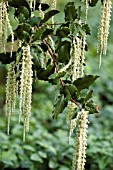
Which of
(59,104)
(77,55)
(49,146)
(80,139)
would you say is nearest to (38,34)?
(77,55)

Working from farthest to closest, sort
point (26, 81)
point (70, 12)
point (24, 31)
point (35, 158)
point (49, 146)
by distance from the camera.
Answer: point (49, 146)
point (35, 158)
point (70, 12)
point (24, 31)
point (26, 81)

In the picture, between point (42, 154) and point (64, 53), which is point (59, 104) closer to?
point (64, 53)

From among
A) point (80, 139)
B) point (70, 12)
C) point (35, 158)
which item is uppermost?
point (70, 12)

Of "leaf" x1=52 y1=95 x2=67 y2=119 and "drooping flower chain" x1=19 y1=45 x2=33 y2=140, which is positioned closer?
"drooping flower chain" x1=19 y1=45 x2=33 y2=140

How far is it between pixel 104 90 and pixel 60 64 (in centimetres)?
399

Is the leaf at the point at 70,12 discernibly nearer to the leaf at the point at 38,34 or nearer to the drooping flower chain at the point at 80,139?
the leaf at the point at 38,34

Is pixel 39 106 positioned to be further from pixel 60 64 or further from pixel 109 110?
pixel 60 64

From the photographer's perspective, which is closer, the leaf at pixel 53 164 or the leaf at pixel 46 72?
the leaf at pixel 46 72

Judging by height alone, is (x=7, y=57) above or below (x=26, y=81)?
above

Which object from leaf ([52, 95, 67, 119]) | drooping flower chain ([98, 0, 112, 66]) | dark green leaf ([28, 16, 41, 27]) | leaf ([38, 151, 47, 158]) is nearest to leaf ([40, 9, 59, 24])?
dark green leaf ([28, 16, 41, 27])

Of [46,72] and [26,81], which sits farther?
[46,72]

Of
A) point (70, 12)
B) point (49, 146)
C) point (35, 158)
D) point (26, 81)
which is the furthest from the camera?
point (49, 146)

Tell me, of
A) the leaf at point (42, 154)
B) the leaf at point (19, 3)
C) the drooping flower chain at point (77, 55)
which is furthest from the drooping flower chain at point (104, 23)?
the leaf at point (42, 154)

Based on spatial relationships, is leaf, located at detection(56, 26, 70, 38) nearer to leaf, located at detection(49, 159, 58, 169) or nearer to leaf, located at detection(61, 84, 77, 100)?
leaf, located at detection(61, 84, 77, 100)
